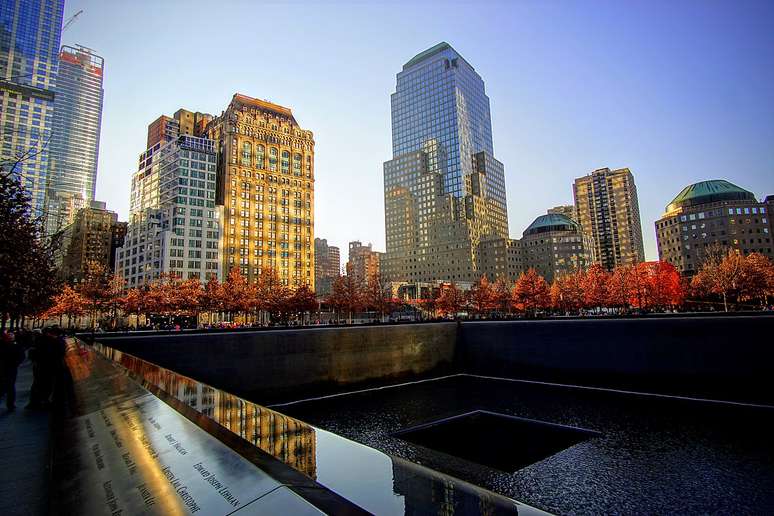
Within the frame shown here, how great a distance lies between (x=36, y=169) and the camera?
17675 cm

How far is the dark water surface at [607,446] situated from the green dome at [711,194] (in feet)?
515

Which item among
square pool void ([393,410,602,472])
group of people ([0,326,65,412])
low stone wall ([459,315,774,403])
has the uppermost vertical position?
group of people ([0,326,65,412])

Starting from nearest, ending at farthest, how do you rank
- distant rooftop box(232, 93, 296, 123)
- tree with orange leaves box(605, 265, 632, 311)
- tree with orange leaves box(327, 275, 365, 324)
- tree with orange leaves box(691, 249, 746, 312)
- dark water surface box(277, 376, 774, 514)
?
dark water surface box(277, 376, 774, 514) < tree with orange leaves box(691, 249, 746, 312) < tree with orange leaves box(605, 265, 632, 311) < tree with orange leaves box(327, 275, 365, 324) < distant rooftop box(232, 93, 296, 123)

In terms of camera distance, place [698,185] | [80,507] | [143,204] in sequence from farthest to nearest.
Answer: [698,185] → [143,204] → [80,507]

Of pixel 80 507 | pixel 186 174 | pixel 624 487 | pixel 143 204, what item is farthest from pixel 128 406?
pixel 143 204

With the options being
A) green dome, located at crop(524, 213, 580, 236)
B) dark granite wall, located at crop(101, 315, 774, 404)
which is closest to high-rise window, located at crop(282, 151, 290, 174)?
green dome, located at crop(524, 213, 580, 236)

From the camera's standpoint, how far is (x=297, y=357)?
104ft

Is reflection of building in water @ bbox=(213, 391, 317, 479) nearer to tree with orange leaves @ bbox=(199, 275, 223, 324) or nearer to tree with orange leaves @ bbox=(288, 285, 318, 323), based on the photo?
tree with orange leaves @ bbox=(288, 285, 318, 323)

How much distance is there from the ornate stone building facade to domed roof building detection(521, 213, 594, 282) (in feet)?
326

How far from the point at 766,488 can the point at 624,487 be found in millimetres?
4759

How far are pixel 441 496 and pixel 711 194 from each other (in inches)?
7424

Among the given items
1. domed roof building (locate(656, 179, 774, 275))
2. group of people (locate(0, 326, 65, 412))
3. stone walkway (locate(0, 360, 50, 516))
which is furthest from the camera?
domed roof building (locate(656, 179, 774, 275))

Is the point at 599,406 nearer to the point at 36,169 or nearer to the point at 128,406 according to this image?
the point at 128,406

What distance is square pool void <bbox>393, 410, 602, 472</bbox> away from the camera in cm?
2072
